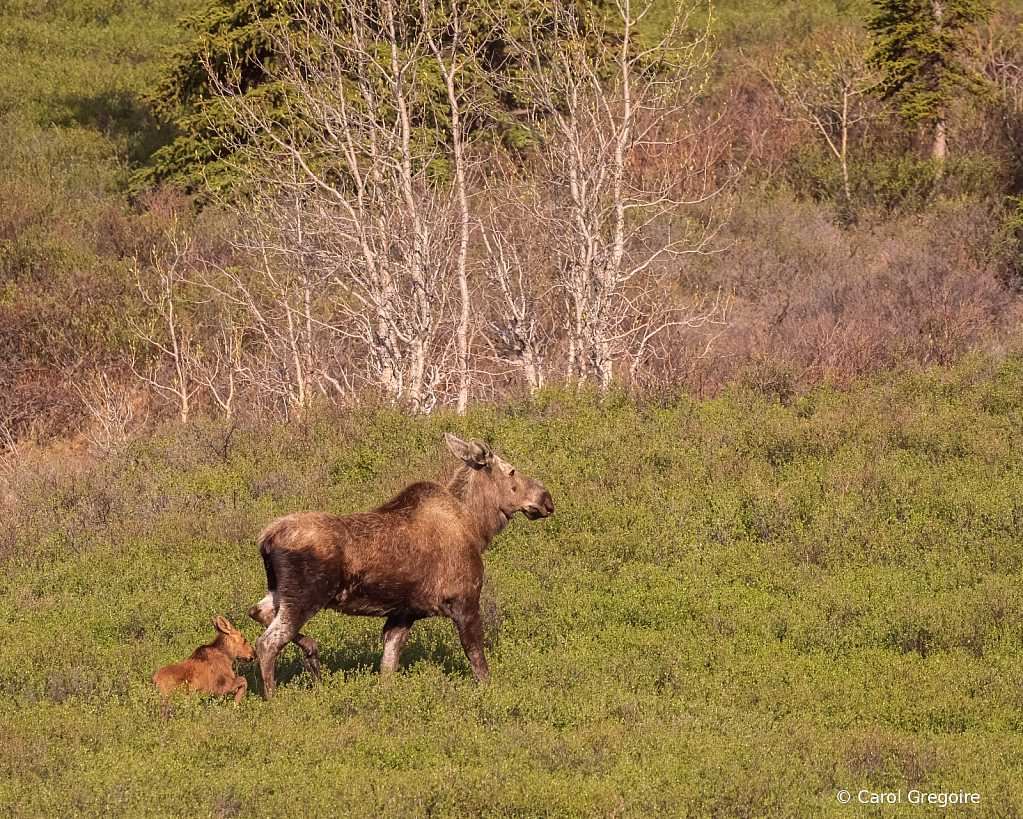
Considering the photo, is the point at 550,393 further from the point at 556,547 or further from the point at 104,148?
the point at 104,148

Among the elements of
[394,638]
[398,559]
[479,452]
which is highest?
[479,452]

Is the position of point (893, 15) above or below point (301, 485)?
above

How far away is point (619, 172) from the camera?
620 inches

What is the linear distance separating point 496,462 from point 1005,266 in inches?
718

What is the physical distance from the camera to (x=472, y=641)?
26.2 feet

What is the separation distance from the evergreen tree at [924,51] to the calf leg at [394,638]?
74.5ft

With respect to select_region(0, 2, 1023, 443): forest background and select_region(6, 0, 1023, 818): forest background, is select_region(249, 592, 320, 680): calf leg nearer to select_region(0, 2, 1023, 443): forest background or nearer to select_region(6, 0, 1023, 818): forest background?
select_region(6, 0, 1023, 818): forest background

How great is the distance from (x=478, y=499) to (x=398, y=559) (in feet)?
2.89

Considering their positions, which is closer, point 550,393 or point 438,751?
point 438,751

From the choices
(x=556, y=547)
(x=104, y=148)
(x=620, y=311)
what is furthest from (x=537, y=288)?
(x=104, y=148)

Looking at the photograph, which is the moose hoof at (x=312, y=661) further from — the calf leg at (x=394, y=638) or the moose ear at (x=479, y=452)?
the moose ear at (x=479, y=452)

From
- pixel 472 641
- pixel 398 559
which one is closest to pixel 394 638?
pixel 472 641

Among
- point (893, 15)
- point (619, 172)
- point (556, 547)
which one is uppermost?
point (893, 15)

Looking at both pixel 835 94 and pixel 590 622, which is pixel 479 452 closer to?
pixel 590 622
